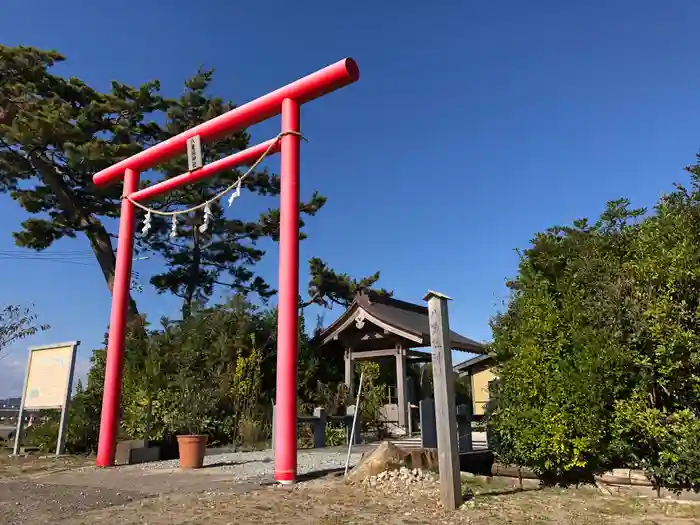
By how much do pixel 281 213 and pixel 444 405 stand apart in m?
3.31

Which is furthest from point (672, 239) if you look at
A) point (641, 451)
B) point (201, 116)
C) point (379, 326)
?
point (201, 116)

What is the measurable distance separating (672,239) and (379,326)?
8.93 m

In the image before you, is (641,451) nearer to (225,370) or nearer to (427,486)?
(427,486)

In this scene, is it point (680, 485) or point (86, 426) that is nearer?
point (680, 485)

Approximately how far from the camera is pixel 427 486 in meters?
5.53

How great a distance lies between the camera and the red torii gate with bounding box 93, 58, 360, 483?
6.36m

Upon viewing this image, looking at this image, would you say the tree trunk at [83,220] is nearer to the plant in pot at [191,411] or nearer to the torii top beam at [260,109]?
the plant in pot at [191,411]

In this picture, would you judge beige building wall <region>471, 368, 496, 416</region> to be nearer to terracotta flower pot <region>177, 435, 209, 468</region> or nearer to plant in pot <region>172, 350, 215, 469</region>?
plant in pot <region>172, 350, 215, 469</region>

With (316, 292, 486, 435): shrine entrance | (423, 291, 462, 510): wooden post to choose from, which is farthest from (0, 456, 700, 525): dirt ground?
(316, 292, 486, 435): shrine entrance

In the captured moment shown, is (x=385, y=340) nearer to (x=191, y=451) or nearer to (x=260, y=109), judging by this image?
(x=191, y=451)

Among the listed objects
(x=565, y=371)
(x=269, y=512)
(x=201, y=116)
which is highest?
(x=201, y=116)

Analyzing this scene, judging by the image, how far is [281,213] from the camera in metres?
6.96

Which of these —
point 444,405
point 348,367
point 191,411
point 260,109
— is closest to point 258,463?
point 191,411

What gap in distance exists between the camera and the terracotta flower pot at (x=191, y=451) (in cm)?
780
